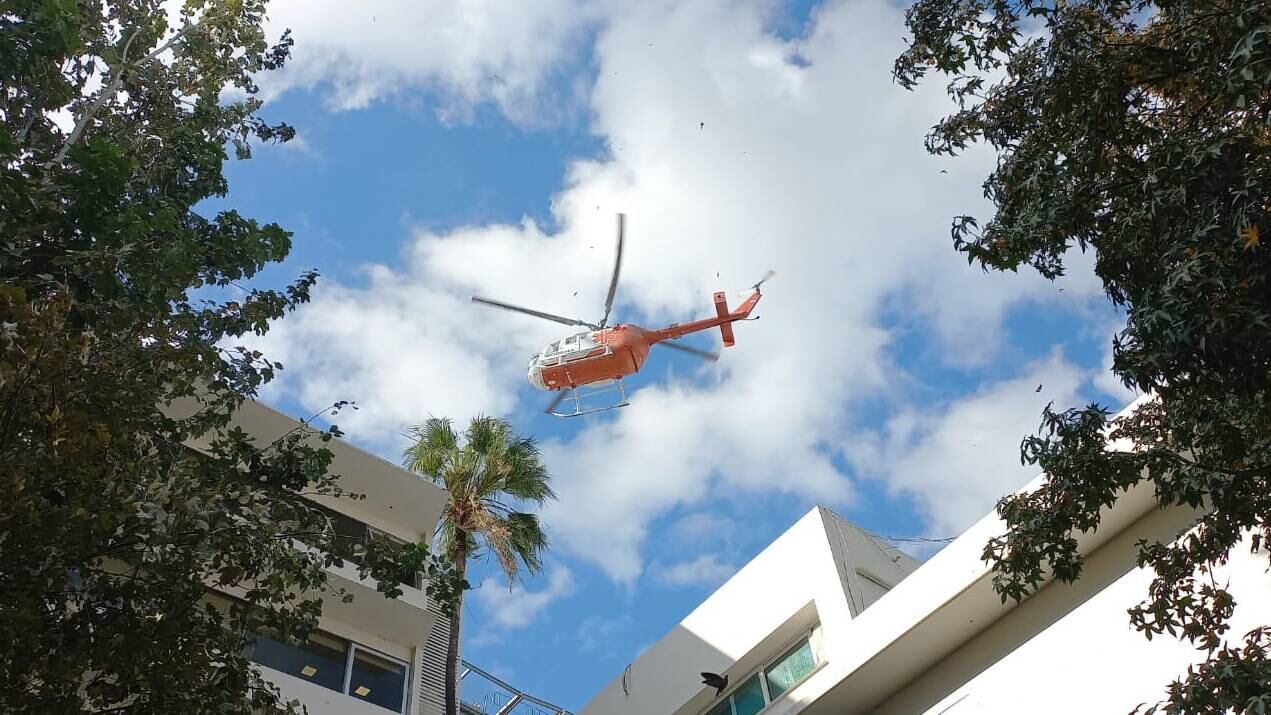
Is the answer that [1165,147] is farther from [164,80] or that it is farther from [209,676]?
[164,80]

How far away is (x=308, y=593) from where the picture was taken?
48.1 feet

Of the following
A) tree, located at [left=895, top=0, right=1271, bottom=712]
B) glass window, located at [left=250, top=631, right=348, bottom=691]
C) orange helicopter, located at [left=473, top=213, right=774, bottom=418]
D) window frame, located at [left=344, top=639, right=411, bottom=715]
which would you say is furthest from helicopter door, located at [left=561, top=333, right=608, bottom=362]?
tree, located at [left=895, top=0, right=1271, bottom=712]

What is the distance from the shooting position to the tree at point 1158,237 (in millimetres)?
6664

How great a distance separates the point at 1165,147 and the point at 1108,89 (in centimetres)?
77

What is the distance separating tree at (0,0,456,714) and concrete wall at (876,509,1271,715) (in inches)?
290

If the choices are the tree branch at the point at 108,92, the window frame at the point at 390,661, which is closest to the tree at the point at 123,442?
the tree branch at the point at 108,92

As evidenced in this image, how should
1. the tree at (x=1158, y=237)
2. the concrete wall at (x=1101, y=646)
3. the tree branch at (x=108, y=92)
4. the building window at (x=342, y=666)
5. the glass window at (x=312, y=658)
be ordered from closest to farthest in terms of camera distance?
1. the tree at (x=1158, y=237)
2. the tree branch at (x=108, y=92)
3. the concrete wall at (x=1101, y=646)
4. the glass window at (x=312, y=658)
5. the building window at (x=342, y=666)

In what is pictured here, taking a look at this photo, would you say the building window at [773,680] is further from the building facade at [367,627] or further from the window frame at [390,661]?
the window frame at [390,661]

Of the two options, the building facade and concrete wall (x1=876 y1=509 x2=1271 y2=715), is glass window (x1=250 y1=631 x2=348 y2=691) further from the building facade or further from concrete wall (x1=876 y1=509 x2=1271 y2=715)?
concrete wall (x1=876 y1=509 x2=1271 y2=715)

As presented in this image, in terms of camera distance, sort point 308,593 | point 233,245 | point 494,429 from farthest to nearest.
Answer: point 494,429 < point 308,593 < point 233,245

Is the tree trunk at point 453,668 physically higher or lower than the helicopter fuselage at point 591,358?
lower

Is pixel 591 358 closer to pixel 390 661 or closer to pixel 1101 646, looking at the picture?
pixel 390 661

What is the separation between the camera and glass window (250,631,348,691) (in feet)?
49.2

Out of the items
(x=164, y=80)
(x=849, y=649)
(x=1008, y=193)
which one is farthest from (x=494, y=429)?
(x=1008, y=193)
